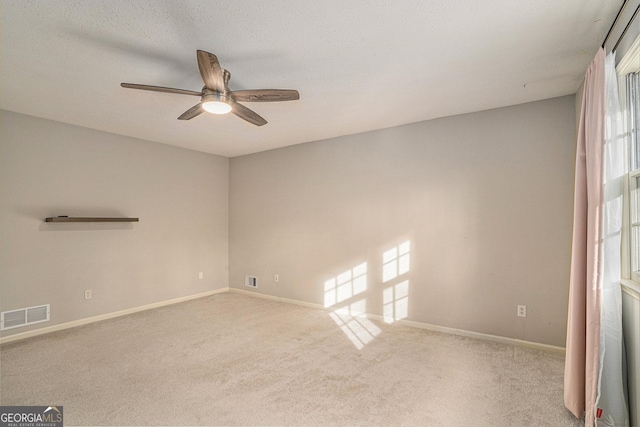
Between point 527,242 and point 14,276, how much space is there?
5598mm

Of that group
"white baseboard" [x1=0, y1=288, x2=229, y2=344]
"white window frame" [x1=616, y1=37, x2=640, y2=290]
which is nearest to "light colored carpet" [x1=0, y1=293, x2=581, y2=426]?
"white baseboard" [x1=0, y1=288, x2=229, y2=344]

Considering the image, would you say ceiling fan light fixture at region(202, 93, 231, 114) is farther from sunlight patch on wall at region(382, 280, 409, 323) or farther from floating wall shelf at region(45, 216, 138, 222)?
sunlight patch on wall at region(382, 280, 409, 323)

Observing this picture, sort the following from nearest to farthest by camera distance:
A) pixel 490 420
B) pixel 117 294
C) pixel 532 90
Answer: pixel 490 420 → pixel 532 90 → pixel 117 294

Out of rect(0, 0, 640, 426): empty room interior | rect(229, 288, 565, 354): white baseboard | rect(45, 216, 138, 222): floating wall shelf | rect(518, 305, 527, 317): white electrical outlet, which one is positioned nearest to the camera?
rect(0, 0, 640, 426): empty room interior

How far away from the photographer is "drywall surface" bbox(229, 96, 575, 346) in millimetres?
3146

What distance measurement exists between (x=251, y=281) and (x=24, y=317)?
2.96 meters

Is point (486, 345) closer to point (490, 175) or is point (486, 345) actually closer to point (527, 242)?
point (527, 242)

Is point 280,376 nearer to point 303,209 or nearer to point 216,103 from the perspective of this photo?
point 216,103

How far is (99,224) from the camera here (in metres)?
4.22

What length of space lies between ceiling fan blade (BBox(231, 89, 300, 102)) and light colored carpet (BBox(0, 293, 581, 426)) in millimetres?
2287

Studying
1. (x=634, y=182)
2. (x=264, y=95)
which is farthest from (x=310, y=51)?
(x=634, y=182)

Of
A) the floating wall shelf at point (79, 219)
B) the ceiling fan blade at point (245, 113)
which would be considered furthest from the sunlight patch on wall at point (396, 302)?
the floating wall shelf at point (79, 219)

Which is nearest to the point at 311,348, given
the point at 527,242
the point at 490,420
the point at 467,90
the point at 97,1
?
the point at 490,420

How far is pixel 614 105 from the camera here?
5.97ft
